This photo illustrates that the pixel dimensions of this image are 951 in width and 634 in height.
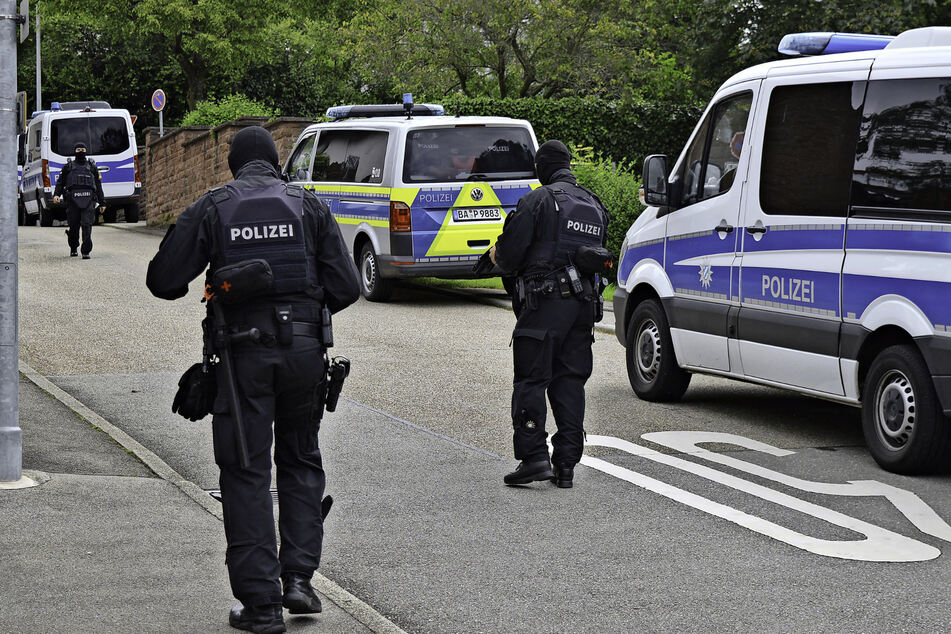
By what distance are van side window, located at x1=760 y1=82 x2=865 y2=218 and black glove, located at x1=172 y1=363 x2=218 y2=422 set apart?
4158 mm

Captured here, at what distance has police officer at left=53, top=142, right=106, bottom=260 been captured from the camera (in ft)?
67.5

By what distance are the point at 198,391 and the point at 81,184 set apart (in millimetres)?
16954

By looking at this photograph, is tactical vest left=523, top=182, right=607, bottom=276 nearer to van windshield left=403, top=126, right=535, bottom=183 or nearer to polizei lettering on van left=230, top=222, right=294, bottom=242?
polizei lettering on van left=230, top=222, right=294, bottom=242

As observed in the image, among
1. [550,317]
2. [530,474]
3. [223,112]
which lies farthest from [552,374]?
[223,112]

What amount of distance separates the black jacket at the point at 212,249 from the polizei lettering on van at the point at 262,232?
0.08m

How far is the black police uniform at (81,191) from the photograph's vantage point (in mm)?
20578

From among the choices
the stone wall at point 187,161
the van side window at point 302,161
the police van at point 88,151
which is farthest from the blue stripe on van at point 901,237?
the police van at point 88,151

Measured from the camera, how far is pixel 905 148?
716 centimetres

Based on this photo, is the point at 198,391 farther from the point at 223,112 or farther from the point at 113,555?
the point at 223,112

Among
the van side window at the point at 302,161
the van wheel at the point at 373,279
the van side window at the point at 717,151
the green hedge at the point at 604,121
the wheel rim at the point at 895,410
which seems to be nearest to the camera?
the wheel rim at the point at 895,410

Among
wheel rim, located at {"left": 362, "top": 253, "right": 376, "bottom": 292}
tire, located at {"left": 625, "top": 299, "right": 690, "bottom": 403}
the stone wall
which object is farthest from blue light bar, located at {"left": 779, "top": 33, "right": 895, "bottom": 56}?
the stone wall

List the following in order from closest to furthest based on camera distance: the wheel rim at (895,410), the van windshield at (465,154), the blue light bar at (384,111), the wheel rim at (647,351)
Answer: the wheel rim at (895,410) → the wheel rim at (647,351) → the van windshield at (465,154) → the blue light bar at (384,111)

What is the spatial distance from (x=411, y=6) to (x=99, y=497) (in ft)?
75.7

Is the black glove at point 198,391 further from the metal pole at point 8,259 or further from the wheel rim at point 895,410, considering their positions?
the wheel rim at point 895,410
